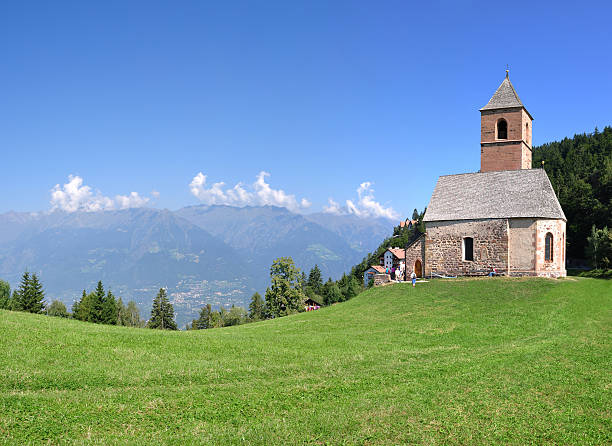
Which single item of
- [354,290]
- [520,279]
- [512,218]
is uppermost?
[512,218]

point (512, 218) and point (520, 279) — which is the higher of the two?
point (512, 218)

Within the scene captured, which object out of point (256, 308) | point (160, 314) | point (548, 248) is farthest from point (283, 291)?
point (256, 308)

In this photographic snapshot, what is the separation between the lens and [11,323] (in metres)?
18.5

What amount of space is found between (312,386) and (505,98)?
40523 millimetres

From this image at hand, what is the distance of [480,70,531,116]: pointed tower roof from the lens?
43.7 metres

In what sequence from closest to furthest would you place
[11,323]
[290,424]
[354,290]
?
1. [290,424]
2. [11,323]
3. [354,290]

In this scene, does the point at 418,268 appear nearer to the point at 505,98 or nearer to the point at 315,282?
the point at 505,98

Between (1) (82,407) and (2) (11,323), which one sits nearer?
(1) (82,407)

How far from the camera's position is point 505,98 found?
44500mm

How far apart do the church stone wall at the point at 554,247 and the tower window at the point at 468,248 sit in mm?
5092

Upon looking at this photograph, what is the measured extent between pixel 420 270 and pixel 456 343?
81.6 ft

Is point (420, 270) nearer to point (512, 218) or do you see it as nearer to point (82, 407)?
point (512, 218)

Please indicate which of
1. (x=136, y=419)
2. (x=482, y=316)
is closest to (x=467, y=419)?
(x=136, y=419)

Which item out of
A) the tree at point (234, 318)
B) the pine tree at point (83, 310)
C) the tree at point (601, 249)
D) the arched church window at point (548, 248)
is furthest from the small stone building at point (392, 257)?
the arched church window at point (548, 248)
